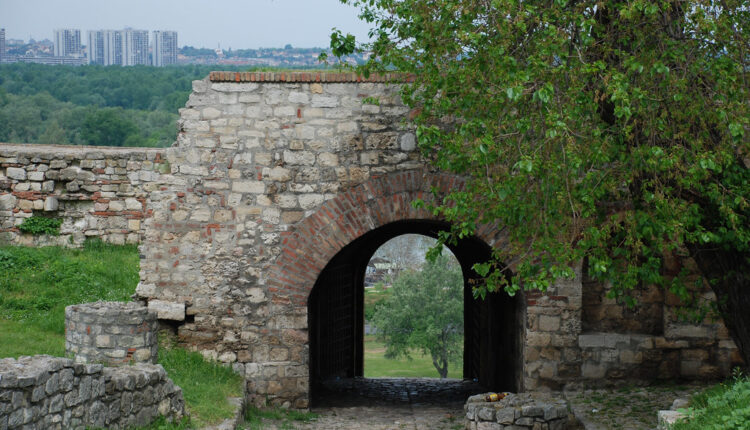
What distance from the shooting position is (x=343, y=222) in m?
9.38

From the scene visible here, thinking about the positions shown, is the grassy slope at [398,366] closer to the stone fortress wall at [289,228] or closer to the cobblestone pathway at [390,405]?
the cobblestone pathway at [390,405]

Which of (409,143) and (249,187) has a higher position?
(409,143)

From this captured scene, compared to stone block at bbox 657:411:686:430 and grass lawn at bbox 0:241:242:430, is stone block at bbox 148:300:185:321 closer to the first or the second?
grass lawn at bbox 0:241:242:430

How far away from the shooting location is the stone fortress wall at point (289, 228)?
30.7 feet

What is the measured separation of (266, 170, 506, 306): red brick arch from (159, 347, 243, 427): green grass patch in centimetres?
110

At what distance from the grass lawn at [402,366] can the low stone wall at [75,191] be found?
1754 centimetres

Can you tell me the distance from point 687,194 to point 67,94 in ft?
128

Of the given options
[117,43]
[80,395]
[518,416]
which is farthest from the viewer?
[117,43]

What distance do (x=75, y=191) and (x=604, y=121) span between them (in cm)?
901

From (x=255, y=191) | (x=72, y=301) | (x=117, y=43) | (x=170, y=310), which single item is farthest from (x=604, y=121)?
(x=117, y=43)

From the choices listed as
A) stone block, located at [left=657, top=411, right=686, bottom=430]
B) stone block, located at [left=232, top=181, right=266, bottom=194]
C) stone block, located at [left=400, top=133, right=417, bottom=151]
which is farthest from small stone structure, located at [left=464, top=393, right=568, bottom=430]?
stone block, located at [left=232, top=181, right=266, bottom=194]

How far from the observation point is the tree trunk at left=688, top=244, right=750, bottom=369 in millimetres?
7133

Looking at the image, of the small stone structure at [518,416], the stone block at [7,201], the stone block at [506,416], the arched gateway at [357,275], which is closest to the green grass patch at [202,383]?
the arched gateway at [357,275]

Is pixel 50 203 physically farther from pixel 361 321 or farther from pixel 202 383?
pixel 361 321
